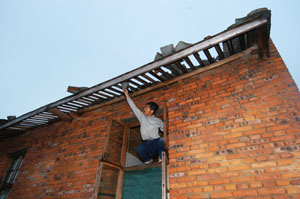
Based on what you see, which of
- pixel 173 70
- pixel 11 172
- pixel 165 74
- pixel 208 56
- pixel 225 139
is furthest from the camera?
pixel 11 172

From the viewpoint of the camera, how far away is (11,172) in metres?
6.75

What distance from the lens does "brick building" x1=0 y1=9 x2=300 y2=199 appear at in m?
2.93

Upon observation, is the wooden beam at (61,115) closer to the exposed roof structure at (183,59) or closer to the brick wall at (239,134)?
the exposed roof structure at (183,59)

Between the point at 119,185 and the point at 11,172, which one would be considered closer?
the point at 119,185

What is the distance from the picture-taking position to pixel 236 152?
3100 millimetres

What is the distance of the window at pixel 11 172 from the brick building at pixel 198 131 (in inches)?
39.7

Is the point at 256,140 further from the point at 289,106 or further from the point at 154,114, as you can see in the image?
the point at 154,114

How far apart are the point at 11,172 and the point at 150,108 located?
5.69m

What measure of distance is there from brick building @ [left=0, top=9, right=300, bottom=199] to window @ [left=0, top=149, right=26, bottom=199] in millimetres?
1009

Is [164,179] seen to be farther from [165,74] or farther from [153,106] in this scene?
[165,74]

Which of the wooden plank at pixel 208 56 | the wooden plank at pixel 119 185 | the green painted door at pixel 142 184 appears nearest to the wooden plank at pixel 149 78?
the wooden plank at pixel 208 56

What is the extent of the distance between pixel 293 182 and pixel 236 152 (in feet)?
2.51

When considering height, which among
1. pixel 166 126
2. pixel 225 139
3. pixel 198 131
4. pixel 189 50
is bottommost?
pixel 225 139

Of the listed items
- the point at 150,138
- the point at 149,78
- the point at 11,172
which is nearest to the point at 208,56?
the point at 149,78
